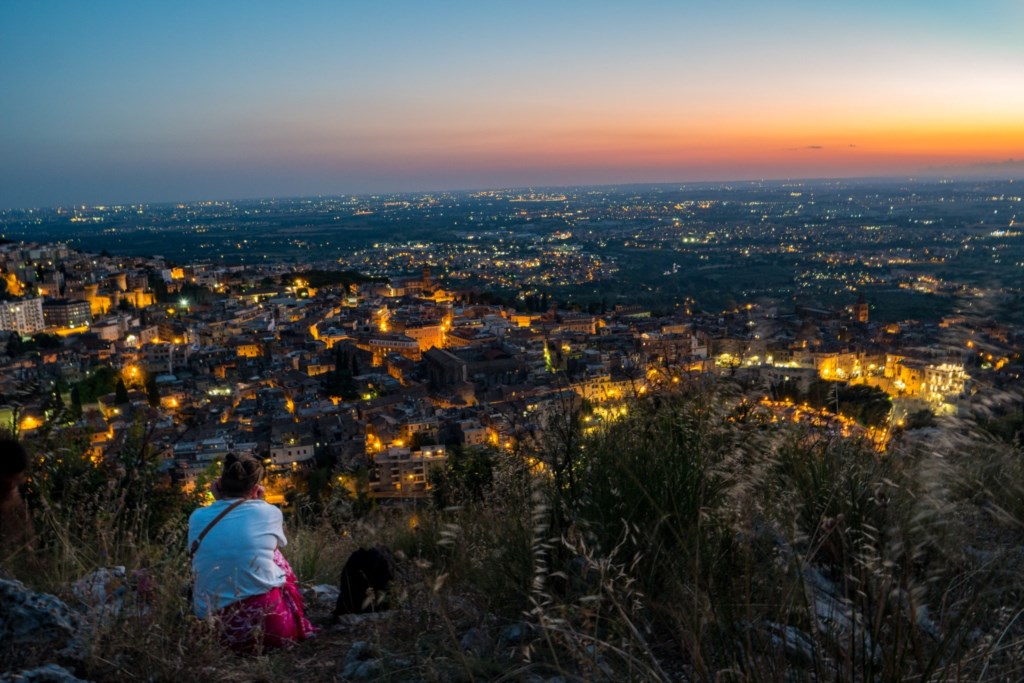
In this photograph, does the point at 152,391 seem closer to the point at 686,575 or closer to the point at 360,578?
the point at 360,578

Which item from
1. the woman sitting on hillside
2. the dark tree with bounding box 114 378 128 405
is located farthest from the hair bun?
the dark tree with bounding box 114 378 128 405

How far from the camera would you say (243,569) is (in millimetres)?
2061

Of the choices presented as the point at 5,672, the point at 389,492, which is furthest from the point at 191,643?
the point at 389,492

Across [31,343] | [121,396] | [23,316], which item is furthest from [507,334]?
[23,316]

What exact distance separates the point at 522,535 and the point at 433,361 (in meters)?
28.0

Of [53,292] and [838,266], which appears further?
[53,292]

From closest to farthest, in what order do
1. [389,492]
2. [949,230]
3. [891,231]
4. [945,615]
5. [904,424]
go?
[945,615]
[904,424]
[389,492]
[949,230]
[891,231]

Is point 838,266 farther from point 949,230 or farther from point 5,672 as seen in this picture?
point 5,672

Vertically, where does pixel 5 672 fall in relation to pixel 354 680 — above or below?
above

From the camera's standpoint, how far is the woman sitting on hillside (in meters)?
1.95

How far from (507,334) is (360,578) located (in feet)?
109

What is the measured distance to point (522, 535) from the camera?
Result: 192 cm

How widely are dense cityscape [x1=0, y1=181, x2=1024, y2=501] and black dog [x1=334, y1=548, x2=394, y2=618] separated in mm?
610

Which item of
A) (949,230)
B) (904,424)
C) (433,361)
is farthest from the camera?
(433,361)
